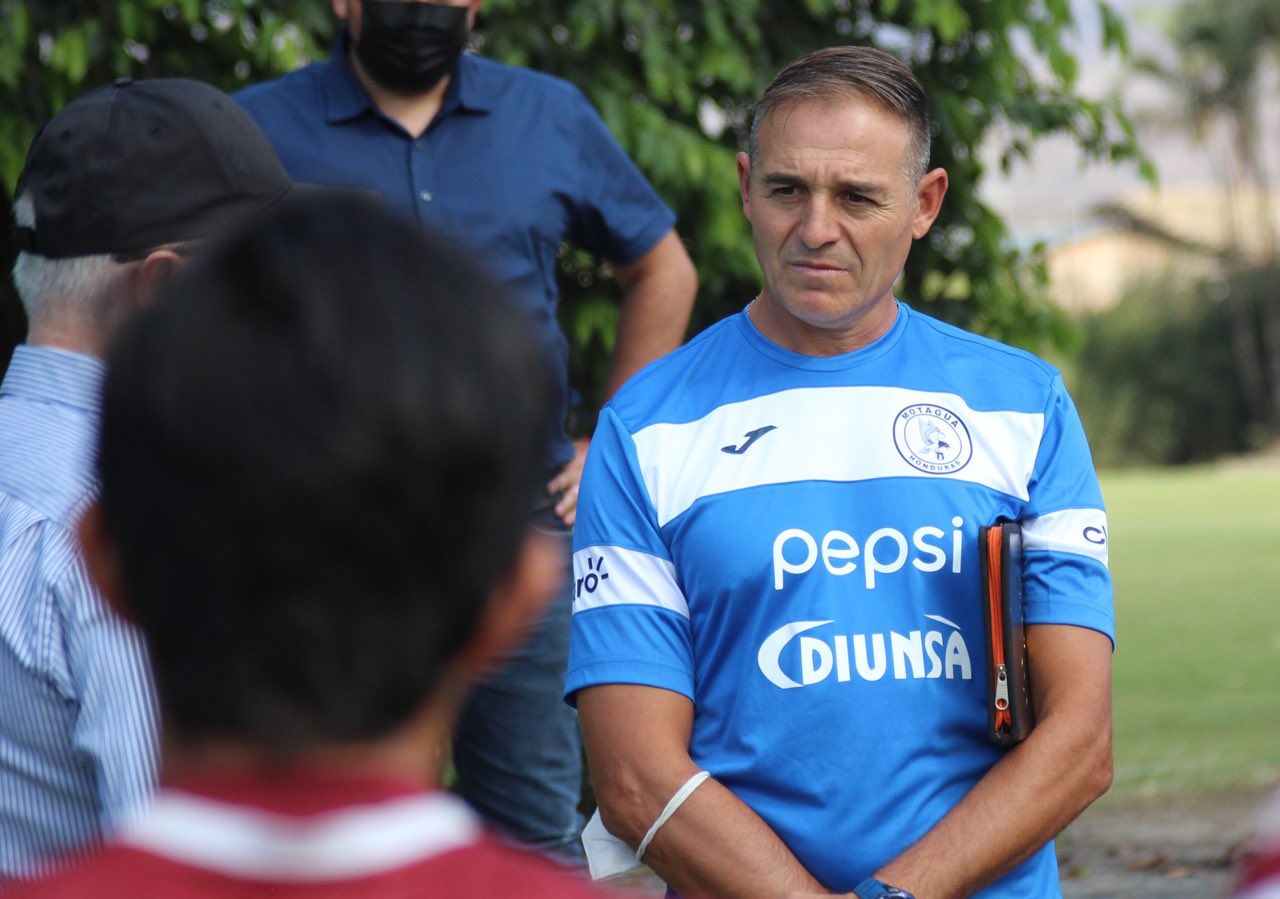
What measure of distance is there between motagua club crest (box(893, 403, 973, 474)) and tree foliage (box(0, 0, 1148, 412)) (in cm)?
230

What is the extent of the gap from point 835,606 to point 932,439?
356mm

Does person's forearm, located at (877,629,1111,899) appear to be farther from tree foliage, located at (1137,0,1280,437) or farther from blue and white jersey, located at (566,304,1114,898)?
tree foliage, located at (1137,0,1280,437)

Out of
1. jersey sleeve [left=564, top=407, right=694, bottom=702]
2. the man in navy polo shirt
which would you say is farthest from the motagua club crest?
the man in navy polo shirt

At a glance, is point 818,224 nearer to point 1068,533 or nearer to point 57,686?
point 1068,533

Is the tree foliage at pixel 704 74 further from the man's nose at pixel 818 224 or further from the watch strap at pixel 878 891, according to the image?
the watch strap at pixel 878 891

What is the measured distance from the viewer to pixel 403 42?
12.8 ft

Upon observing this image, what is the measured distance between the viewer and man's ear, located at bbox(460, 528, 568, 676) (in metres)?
1.03

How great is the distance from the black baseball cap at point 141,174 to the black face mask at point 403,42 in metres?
1.68

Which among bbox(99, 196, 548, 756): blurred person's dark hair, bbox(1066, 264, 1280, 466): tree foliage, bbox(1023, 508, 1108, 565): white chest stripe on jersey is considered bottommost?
bbox(1066, 264, 1280, 466): tree foliage

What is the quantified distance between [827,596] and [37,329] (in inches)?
52.2

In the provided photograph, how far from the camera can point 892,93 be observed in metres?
3.03

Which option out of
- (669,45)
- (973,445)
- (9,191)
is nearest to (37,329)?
(973,445)

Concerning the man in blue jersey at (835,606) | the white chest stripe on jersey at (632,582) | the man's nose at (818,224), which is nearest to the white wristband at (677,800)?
the man in blue jersey at (835,606)

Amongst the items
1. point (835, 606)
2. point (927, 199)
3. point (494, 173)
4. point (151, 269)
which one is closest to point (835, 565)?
point (835, 606)
